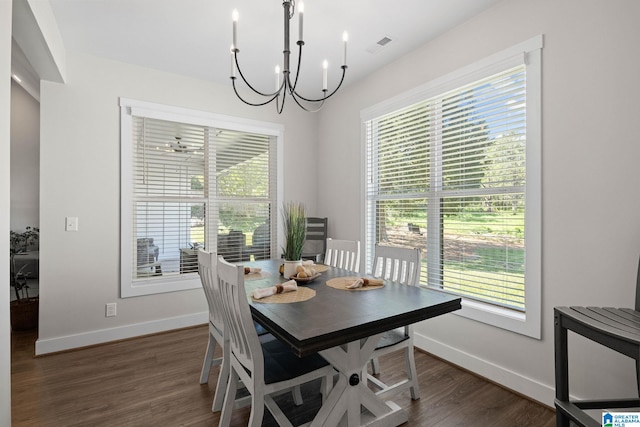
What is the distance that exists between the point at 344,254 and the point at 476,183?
4.05 ft

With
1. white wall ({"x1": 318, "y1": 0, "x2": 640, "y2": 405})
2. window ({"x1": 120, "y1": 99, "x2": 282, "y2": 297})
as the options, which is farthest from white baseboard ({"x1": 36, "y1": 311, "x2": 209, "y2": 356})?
white wall ({"x1": 318, "y1": 0, "x2": 640, "y2": 405})

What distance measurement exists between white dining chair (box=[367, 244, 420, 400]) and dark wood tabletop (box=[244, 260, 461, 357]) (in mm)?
306

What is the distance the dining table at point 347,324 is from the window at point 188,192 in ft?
6.09

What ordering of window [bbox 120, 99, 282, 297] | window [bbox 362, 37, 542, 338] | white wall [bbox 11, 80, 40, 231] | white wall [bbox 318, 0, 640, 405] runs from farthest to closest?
white wall [bbox 11, 80, 40, 231]
window [bbox 120, 99, 282, 297]
window [bbox 362, 37, 542, 338]
white wall [bbox 318, 0, 640, 405]

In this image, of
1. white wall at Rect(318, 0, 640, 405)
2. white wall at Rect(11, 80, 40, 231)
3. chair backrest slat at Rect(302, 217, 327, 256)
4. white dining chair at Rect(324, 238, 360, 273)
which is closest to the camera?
white wall at Rect(318, 0, 640, 405)

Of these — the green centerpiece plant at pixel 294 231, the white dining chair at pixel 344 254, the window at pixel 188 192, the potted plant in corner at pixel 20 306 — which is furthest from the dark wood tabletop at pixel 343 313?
the potted plant in corner at pixel 20 306

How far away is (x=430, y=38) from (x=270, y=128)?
2104 millimetres

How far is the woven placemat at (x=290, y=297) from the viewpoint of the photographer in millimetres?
1663

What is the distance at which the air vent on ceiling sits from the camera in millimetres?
2773

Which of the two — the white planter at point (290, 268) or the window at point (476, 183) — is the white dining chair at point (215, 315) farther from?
the window at point (476, 183)

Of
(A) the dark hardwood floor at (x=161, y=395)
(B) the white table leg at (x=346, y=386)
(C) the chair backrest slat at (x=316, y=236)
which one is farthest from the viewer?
(C) the chair backrest slat at (x=316, y=236)

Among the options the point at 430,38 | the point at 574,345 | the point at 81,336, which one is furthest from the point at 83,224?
the point at 574,345

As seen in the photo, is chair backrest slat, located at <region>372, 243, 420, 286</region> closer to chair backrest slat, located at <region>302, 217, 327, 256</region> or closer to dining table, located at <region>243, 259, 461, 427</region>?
dining table, located at <region>243, 259, 461, 427</region>

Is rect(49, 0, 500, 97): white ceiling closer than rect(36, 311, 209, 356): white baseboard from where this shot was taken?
Yes
